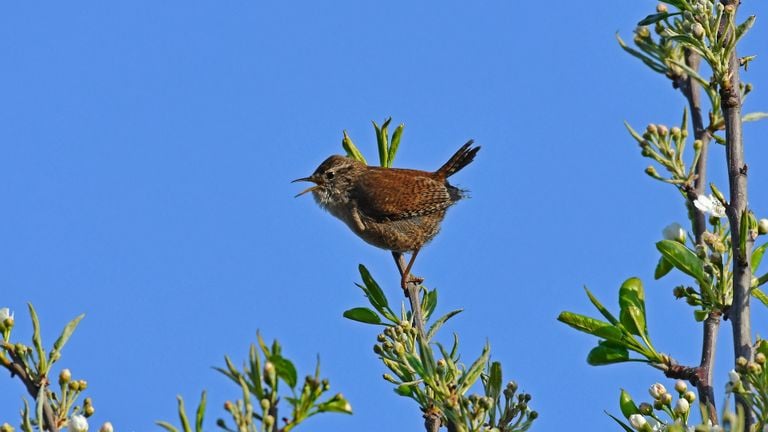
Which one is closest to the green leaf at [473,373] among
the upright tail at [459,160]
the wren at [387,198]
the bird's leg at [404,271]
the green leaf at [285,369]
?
the green leaf at [285,369]

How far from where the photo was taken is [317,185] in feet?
28.4

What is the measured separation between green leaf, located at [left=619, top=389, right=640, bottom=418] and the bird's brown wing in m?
4.33

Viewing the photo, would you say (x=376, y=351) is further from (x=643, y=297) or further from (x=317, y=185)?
(x=317, y=185)

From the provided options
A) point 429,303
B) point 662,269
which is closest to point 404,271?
point 429,303

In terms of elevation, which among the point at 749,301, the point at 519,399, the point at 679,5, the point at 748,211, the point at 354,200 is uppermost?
the point at 354,200

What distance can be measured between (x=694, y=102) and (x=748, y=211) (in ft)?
4.35

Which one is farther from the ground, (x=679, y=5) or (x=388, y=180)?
(x=388, y=180)

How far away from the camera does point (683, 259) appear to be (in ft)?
13.0

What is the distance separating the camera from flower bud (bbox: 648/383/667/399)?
372 centimetres

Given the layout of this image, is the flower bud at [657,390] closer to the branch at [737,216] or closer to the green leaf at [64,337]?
the branch at [737,216]

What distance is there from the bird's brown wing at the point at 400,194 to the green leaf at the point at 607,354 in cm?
422

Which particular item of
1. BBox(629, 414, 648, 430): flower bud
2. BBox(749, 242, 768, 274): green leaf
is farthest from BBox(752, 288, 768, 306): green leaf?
BBox(629, 414, 648, 430): flower bud

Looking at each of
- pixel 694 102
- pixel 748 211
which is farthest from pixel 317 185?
pixel 748 211

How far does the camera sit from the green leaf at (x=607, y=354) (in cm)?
408
